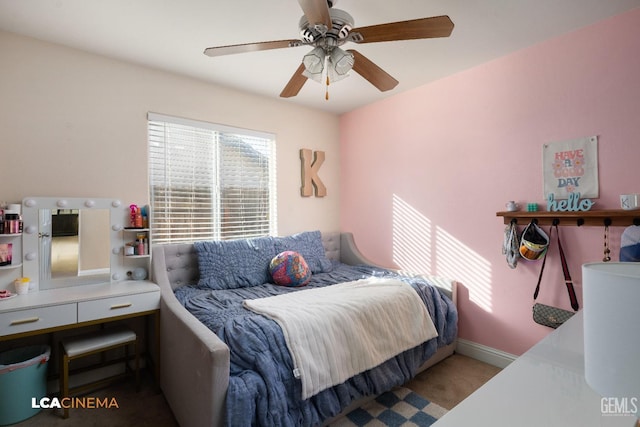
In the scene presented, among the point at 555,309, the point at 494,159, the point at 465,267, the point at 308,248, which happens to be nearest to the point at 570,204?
the point at 494,159

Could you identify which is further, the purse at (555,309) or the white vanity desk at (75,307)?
the purse at (555,309)

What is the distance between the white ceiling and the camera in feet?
5.95

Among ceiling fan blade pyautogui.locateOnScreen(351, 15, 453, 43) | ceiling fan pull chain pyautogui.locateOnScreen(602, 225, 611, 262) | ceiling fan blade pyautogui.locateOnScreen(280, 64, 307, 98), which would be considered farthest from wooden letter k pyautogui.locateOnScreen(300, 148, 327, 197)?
ceiling fan pull chain pyautogui.locateOnScreen(602, 225, 611, 262)

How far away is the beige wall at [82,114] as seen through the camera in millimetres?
2082

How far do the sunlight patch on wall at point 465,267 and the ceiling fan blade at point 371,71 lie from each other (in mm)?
1463

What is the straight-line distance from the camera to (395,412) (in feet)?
6.35

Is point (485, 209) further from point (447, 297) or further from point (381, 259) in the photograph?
point (381, 259)

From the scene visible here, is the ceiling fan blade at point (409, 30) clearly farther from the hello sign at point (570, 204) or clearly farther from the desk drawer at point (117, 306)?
the desk drawer at point (117, 306)

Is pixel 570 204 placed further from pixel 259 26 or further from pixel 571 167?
pixel 259 26

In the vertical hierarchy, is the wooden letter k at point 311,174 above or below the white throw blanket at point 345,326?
above

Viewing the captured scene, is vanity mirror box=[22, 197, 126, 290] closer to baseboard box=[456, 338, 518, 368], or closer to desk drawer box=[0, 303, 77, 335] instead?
desk drawer box=[0, 303, 77, 335]

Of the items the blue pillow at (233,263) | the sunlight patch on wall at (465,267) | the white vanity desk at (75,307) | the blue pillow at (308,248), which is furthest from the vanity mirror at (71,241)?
the sunlight patch on wall at (465,267)

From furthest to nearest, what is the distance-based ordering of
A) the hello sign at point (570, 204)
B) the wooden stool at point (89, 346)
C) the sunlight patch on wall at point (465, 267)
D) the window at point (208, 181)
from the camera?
the window at point (208, 181)
the sunlight patch on wall at point (465, 267)
the hello sign at point (570, 204)
the wooden stool at point (89, 346)

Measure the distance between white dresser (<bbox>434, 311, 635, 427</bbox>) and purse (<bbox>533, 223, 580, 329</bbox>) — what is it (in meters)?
1.42
